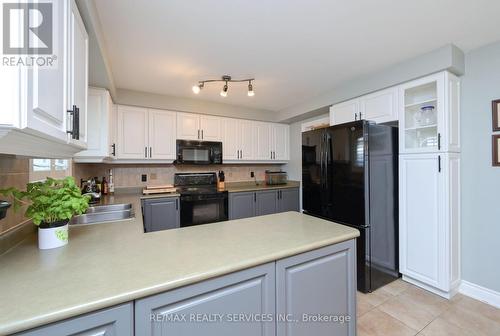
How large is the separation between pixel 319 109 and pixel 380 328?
2.69 meters

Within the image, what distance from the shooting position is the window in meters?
1.45

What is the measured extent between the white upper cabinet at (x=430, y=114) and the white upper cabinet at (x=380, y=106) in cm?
7

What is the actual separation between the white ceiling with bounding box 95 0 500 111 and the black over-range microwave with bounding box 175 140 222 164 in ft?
3.31

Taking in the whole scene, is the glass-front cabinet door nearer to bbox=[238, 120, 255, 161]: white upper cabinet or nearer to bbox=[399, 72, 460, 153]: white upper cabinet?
bbox=[399, 72, 460, 153]: white upper cabinet

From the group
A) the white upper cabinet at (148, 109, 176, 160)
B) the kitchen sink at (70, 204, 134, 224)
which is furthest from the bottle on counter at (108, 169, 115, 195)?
the kitchen sink at (70, 204, 134, 224)

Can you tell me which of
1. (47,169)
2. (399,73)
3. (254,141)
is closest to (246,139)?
(254,141)

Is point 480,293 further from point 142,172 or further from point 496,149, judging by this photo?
point 142,172

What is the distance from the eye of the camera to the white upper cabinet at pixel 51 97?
609 millimetres

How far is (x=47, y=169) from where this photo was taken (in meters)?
1.68

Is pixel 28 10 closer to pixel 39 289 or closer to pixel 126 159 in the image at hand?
pixel 39 289

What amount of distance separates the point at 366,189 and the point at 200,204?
2096mm

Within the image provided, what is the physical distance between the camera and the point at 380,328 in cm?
174

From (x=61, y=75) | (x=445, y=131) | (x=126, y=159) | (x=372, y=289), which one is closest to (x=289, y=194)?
(x=372, y=289)

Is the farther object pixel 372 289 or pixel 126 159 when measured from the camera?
pixel 126 159
